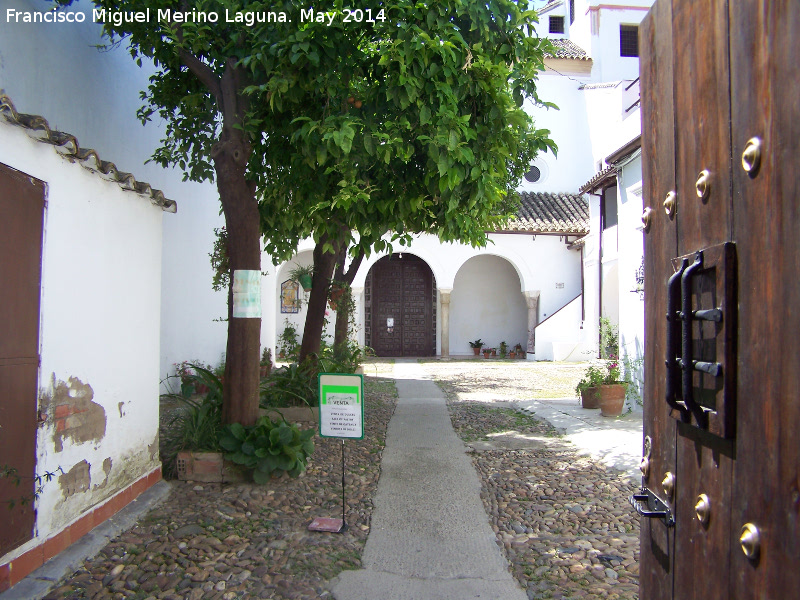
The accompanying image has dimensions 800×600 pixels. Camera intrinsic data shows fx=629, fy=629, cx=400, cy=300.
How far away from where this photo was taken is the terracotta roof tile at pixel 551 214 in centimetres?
1912

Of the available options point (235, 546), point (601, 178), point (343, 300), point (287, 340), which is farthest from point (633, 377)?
point (287, 340)

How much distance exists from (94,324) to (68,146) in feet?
3.70

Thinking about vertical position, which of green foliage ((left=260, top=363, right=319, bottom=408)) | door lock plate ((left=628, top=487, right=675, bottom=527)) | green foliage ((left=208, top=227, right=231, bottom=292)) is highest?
green foliage ((left=208, top=227, right=231, bottom=292))

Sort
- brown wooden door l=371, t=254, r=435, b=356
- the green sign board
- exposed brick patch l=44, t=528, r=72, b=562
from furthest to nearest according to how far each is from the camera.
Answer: brown wooden door l=371, t=254, r=435, b=356
the green sign board
exposed brick patch l=44, t=528, r=72, b=562

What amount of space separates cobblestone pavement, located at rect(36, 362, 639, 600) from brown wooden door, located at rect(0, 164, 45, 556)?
49cm

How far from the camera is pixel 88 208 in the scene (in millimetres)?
3943

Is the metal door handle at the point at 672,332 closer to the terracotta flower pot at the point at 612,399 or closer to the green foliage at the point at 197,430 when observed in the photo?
the green foliage at the point at 197,430

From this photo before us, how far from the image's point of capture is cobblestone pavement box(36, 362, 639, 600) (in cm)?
338

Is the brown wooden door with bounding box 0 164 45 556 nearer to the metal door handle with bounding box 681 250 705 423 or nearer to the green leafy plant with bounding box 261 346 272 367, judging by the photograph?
the metal door handle with bounding box 681 250 705 423

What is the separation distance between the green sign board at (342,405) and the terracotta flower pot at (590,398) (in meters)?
5.41

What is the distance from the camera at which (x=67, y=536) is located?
11.9ft

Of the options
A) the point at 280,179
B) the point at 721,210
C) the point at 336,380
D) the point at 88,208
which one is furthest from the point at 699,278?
the point at 280,179

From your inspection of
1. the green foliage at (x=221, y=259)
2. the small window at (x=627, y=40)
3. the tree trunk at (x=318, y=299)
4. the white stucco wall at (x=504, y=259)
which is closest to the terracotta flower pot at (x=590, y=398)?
the tree trunk at (x=318, y=299)

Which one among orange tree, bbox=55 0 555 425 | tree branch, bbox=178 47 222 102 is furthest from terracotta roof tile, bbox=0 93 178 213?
tree branch, bbox=178 47 222 102
